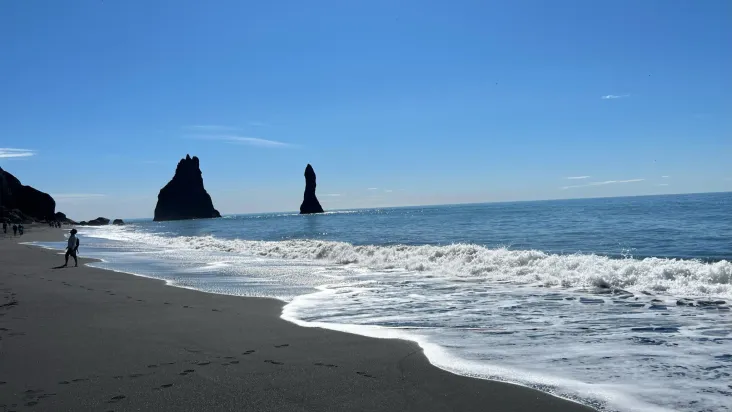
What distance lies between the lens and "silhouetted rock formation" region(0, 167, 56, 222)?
106 metres

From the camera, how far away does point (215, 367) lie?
6.12 metres

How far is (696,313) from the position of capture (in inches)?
370

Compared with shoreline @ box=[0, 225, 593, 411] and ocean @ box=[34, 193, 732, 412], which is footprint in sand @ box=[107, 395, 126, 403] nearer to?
shoreline @ box=[0, 225, 593, 411]

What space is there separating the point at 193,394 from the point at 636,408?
4353 mm

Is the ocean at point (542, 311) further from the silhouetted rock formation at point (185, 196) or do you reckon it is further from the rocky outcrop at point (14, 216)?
the silhouetted rock formation at point (185, 196)

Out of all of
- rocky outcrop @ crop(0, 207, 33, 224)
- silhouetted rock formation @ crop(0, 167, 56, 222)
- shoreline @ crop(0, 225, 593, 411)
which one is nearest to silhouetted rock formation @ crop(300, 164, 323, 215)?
silhouetted rock formation @ crop(0, 167, 56, 222)

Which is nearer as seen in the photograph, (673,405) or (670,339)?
(673,405)

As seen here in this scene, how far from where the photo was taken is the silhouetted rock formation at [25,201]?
106 meters

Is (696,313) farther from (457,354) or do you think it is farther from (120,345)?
(120,345)

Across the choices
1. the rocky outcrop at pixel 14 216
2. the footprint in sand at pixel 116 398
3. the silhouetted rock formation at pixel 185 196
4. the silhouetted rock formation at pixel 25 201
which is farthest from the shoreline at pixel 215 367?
the silhouetted rock formation at pixel 185 196

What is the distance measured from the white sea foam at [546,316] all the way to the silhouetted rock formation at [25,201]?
109 meters

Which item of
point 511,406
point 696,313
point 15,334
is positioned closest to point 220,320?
point 15,334

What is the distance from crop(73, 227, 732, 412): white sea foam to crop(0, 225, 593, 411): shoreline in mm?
616

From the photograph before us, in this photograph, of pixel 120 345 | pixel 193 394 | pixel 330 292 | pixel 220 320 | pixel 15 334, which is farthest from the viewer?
pixel 330 292
